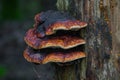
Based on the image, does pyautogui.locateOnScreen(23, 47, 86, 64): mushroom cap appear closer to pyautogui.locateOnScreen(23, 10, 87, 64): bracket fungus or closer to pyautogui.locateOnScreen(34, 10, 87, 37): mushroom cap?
pyautogui.locateOnScreen(23, 10, 87, 64): bracket fungus

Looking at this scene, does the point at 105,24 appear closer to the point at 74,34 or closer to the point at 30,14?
the point at 74,34

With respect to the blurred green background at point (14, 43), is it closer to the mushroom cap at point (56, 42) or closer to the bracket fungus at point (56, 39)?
the bracket fungus at point (56, 39)

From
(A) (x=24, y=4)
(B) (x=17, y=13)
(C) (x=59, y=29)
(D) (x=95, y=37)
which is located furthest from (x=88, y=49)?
(A) (x=24, y=4)

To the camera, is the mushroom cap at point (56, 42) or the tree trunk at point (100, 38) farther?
the tree trunk at point (100, 38)

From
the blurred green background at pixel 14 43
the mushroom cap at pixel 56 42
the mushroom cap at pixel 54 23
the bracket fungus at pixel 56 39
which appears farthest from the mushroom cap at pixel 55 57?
the blurred green background at pixel 14 43

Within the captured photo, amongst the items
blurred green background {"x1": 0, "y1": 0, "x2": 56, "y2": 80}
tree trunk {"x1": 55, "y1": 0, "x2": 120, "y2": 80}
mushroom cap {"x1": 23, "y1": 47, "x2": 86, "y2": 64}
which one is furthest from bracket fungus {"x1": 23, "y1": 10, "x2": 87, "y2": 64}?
blurred green background {"x1": 0, "y1": 0, "x2": 56, "y2": 80}

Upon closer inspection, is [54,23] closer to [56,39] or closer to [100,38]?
[56,39]
